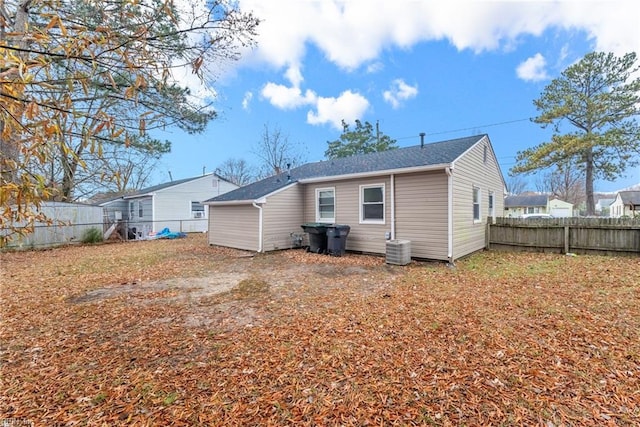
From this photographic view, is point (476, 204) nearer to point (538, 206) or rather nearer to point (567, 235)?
point (567, 235)

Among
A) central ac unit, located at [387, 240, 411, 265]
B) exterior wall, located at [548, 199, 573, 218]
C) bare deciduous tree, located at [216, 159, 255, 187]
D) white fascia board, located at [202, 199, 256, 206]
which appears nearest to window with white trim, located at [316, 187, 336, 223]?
white fascia board, located at [202, 199, 256, 206]

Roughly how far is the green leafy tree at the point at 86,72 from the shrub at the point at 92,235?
8.85 metres

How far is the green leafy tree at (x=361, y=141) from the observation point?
2872 cm

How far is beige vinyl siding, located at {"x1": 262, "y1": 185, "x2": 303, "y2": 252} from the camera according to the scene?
10398mm

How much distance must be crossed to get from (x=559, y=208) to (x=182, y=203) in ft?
147

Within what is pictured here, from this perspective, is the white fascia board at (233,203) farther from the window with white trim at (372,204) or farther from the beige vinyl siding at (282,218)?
the window with white trim at (372,204)

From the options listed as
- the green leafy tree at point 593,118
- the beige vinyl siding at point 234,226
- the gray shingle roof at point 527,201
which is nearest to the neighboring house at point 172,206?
the beige vinyl siding at point 234,226

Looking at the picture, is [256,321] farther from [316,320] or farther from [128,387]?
[128,387]

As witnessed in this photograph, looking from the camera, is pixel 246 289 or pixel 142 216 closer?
pixel 246 289

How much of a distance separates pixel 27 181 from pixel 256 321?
10.2 feet

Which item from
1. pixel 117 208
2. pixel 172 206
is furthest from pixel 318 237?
pixel 117 208

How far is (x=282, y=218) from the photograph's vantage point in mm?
10844

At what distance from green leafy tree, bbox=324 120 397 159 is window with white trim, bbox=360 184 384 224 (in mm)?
19782

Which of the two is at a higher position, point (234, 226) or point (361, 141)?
point (361, 141)
